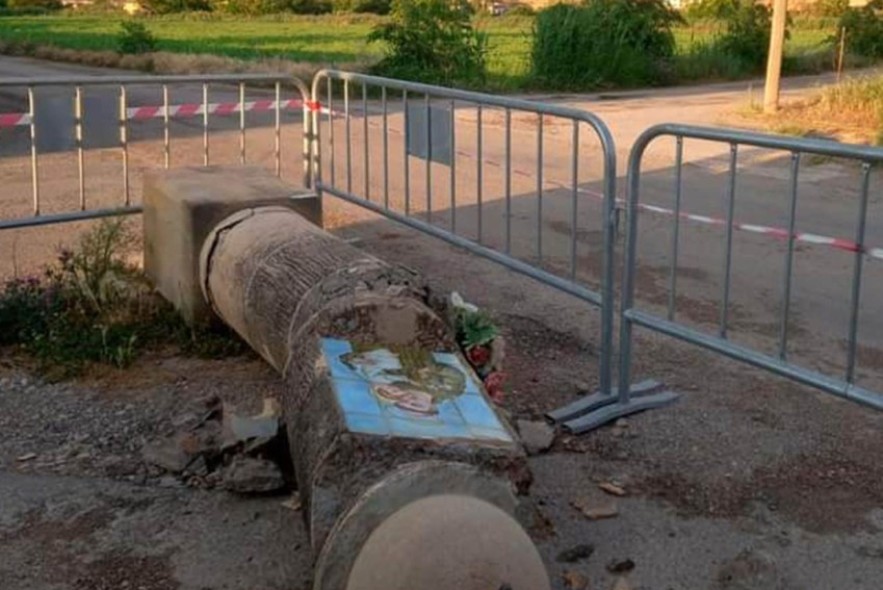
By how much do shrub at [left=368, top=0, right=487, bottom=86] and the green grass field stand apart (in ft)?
2.47

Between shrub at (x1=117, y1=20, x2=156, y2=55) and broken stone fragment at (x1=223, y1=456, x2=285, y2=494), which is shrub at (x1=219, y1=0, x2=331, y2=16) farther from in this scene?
broken stone fragment at (x1=223, y1=456, x2=285, y2=494)

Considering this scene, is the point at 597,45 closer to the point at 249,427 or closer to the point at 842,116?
the point at 842,116

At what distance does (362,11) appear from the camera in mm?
69125

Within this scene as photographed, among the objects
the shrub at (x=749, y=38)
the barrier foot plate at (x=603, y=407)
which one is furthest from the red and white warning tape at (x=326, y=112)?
the shrub at (x=749, y=38)

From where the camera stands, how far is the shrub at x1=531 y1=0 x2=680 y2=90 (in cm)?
2680

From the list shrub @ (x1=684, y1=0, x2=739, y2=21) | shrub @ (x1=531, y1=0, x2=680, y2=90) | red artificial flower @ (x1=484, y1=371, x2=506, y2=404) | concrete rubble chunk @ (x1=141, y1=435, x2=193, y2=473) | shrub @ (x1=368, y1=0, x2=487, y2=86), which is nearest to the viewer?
concrete rubble chunk @ (x1=141, y1=435, x2=193, y2=473)

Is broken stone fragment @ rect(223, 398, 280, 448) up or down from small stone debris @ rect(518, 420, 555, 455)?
up

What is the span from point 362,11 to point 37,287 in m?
63.8

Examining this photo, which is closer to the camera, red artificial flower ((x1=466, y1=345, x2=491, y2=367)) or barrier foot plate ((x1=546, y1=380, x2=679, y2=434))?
red artificial flower ((x1=466, y1=345, x2=491, y2=367))

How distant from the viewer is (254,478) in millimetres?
5000

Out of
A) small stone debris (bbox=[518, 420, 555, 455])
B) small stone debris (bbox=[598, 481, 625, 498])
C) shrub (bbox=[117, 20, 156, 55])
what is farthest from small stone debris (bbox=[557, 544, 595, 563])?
shrub (bbox=[117, 20, 156, 55])

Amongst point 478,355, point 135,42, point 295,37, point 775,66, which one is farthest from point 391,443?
point 295,37

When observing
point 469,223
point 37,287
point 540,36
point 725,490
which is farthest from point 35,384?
point 540,36

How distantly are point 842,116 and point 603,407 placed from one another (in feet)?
45.1
